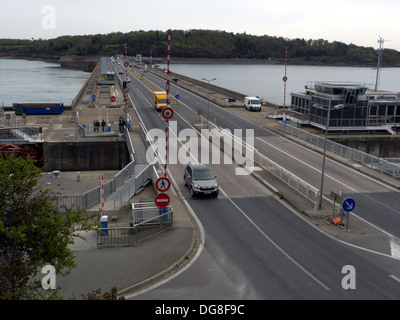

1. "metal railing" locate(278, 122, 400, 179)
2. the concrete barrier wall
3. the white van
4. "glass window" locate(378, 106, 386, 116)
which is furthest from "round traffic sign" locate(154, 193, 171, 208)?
the white van

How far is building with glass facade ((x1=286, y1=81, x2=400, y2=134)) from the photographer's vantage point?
46875 millimetres

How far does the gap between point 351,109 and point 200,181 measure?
28659mm

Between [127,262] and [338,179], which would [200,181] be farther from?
[338,179]

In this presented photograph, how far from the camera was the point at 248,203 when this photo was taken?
80.4ft

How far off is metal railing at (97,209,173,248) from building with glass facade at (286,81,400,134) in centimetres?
3020

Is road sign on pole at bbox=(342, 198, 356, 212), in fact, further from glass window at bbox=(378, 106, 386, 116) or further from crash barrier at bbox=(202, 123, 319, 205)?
glass window at bbox=(378, 106, 386, 116)

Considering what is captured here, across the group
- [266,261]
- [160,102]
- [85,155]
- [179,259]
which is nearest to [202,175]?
[179,259]

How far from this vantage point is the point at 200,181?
84.2 ft

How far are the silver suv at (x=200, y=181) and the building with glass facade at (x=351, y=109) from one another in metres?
23.6

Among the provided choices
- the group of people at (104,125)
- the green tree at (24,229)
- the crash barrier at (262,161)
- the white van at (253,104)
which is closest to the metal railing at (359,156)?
the crash barrier at (262,161)

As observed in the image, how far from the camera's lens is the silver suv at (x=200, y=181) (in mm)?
25047

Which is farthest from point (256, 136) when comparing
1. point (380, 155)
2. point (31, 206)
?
point (31, 206)

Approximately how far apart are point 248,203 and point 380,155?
27992 mm
